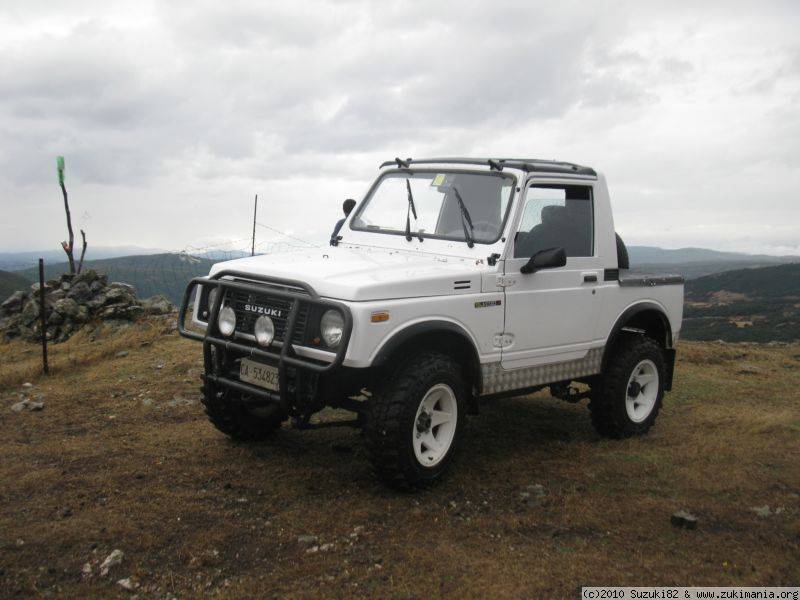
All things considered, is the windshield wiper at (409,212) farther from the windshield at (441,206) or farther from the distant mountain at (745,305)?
the distant mountain at (745,305)

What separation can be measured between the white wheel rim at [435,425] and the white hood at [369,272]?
69 cm

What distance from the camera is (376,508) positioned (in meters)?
4.46

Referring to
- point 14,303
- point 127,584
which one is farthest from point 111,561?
point 14,303

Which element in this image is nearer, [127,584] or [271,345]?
[127,584]

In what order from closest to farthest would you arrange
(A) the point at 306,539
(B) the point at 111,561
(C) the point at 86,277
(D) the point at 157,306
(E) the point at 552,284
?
(B) the point at 111,561
(A) the point at 306,539
(E) the point at 552,284
(D) the point at 157,306
(C) the point at 86,277

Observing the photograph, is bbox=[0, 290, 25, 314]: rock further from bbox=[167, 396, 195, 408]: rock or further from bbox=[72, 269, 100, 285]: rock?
bbox=[167, 396, 195, 408]: rock

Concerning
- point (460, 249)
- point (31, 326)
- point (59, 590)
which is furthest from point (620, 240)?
point (31, 326)

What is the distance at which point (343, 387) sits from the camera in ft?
15.0

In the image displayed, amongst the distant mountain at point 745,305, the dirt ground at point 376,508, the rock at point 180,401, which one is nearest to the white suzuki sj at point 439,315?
the dirt ground at point 376,508

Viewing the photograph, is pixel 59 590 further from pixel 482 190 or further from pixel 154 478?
pixel 482 190

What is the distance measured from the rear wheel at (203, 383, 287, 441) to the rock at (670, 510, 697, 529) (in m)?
2.84

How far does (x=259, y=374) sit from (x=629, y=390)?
353cm

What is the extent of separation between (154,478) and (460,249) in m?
2.74

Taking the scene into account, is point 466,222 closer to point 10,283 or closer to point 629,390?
point 629,390
